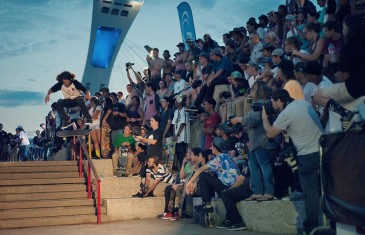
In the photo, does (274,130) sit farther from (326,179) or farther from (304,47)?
(304,47)

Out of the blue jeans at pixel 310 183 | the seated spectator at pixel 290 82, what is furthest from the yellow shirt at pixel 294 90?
the blue jeans at pixel 310 183

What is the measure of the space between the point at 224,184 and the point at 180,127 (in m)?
3.86

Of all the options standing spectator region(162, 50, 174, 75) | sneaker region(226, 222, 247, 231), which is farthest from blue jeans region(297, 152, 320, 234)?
standing spectator region(162, 50, 174, 75)

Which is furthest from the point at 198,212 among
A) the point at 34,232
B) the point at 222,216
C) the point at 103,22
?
the point at 103,22

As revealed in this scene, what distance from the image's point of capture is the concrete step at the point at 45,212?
11.3 meters

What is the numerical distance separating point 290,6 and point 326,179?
31.4 feet

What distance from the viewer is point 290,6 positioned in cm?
1318

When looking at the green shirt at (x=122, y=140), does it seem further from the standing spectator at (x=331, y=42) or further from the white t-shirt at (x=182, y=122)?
the standing spectator at (x=331, y=42)

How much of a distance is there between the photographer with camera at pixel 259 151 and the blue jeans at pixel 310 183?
167 cm

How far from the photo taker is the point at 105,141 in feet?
49.9

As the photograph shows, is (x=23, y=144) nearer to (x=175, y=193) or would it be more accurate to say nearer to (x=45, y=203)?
(x=45, y=203)

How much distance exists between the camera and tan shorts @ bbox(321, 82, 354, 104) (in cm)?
479

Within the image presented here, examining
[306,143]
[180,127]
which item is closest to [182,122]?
[180,127]

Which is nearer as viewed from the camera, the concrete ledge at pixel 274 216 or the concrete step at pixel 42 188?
the concrete ledge at pixel 274 216
